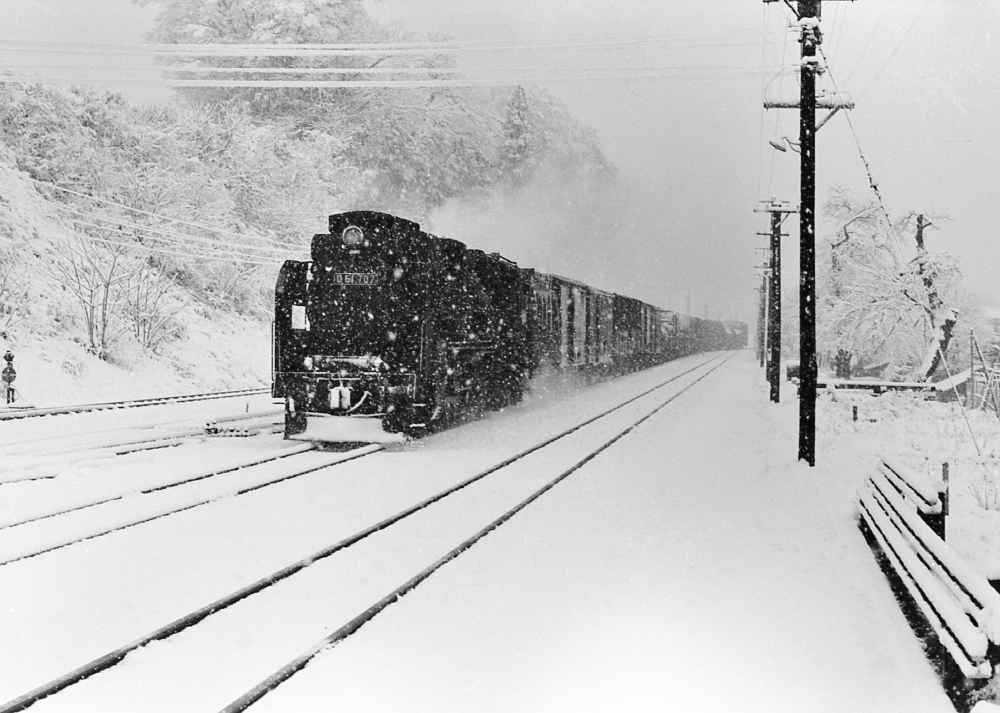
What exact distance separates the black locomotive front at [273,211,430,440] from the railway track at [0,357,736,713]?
2659 mm

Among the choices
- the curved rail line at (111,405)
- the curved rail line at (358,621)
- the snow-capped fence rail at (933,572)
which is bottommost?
the curved rail line at (358,621)

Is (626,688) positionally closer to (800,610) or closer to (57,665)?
(800,610)

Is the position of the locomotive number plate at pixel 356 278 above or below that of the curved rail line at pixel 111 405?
above

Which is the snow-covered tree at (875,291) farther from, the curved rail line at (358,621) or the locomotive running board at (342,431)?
the curved rail line at (358,621)

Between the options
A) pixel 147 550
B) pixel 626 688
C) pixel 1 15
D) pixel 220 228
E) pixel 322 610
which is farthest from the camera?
pixel 220 228

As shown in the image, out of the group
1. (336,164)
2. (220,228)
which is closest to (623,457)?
(220,228)

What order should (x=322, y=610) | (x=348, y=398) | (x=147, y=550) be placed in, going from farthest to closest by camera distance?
(x=348, y=398), (x=147, y=550), (x=322, y=610)

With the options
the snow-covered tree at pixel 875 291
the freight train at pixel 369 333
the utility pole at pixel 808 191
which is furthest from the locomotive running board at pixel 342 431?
the snow-covered tree at pixel 875 291

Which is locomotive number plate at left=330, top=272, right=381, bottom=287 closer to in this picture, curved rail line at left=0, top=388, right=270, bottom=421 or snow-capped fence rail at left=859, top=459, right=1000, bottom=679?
curved rail line at left=0, top=388, right=270, bottom=421

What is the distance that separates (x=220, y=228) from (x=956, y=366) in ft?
102

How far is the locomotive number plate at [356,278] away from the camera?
13914mm

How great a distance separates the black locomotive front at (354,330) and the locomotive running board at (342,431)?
0.05 feet

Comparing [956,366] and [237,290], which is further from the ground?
[237,290]

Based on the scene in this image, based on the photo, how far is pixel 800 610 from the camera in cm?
567
